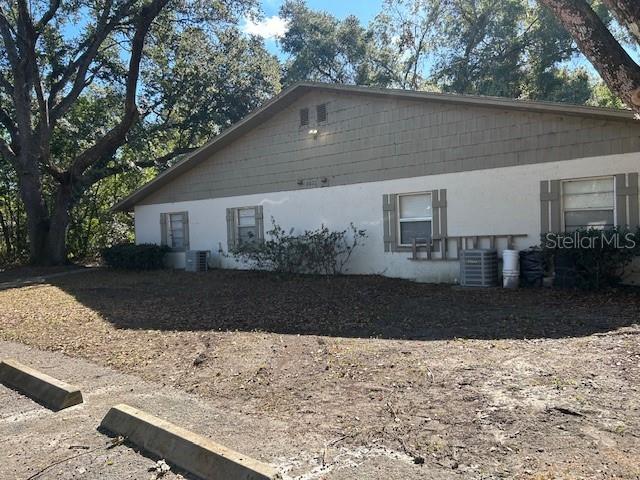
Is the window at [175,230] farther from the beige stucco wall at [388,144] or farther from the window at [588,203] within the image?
the window at [588,203]

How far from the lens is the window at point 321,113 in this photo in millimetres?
13312

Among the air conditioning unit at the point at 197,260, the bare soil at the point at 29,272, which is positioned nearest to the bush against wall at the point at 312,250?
the air conditioning unit at the point at 197,260

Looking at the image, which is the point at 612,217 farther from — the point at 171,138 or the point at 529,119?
the point at 171,138

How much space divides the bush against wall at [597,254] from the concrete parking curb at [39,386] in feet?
26.5

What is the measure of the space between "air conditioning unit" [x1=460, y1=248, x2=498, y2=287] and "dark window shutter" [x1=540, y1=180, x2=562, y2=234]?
3.60 feet

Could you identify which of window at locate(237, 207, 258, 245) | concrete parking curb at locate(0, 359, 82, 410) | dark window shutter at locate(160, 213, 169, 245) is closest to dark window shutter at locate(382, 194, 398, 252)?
window at locate(237, 207, 258, 245)

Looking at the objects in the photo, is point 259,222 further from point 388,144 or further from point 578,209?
point 578,209

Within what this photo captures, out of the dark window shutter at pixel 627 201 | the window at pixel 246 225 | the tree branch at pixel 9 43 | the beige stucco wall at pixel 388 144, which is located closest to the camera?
the dark window shutter at pixel 627 201

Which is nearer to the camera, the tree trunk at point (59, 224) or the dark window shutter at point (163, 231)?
the dark window shutter at point (163, 231)

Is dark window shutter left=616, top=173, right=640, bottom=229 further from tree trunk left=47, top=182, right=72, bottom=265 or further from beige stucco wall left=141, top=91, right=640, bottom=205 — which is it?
tree trunk left=47, top=182, right=72, bottom=265

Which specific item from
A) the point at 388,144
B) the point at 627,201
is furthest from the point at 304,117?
the point at 627,201

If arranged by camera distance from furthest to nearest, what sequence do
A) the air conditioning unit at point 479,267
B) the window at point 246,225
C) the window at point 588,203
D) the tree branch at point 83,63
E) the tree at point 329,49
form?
1. the tree at point 329,49
2. the tree branch at point 83,63
3. the window at point 246,225
4. the air conditioning unit at point 479,267
5. the window at point 588,203

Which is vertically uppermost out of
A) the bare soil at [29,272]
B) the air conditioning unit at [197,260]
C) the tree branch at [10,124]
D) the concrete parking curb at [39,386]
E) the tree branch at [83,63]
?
the tree branch at [83,63]

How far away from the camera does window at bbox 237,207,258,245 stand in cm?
1512
